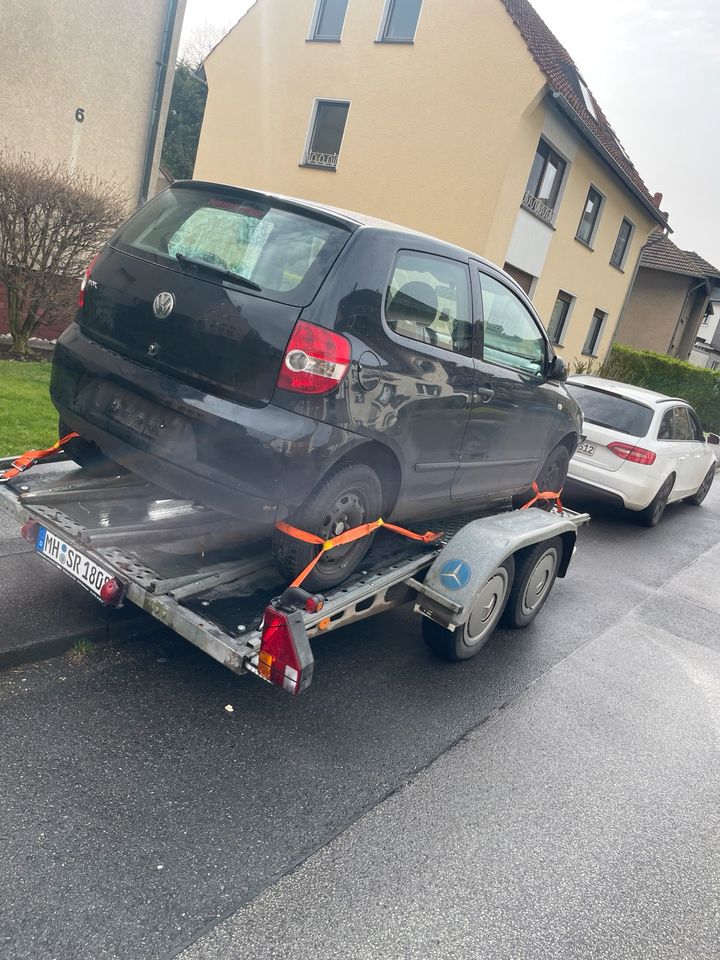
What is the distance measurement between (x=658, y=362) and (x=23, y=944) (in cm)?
2446

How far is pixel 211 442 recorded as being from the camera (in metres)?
3.36

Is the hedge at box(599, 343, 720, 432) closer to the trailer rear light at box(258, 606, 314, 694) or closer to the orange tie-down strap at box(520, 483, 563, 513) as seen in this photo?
the orange tie-down strap at box(520, 483, 563, 513)

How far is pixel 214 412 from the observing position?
11.0ft

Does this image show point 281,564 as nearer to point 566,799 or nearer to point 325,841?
point 325,841

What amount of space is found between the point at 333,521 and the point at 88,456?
154 centimetres

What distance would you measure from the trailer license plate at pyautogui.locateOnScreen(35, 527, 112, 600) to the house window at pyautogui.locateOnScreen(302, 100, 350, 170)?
52.6 feet

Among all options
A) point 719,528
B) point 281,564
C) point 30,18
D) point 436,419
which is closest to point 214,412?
point 281,564

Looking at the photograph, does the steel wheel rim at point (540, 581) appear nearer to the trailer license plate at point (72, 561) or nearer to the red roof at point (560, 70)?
the trailer license plate at point (72, 561)

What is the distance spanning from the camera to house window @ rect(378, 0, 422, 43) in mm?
16641

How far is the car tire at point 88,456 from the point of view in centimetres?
422

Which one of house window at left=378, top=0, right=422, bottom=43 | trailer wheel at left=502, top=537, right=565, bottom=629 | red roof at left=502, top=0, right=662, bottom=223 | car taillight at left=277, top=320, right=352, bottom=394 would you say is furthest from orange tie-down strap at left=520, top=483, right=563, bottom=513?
house window at left=378, top=0, right=422, bottom=43

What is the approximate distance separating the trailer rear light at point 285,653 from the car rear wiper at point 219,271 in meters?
1.41

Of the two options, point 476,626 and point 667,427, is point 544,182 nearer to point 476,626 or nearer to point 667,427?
point 667,427

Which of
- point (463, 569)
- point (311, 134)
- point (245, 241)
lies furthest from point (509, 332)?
point (311, 134)
